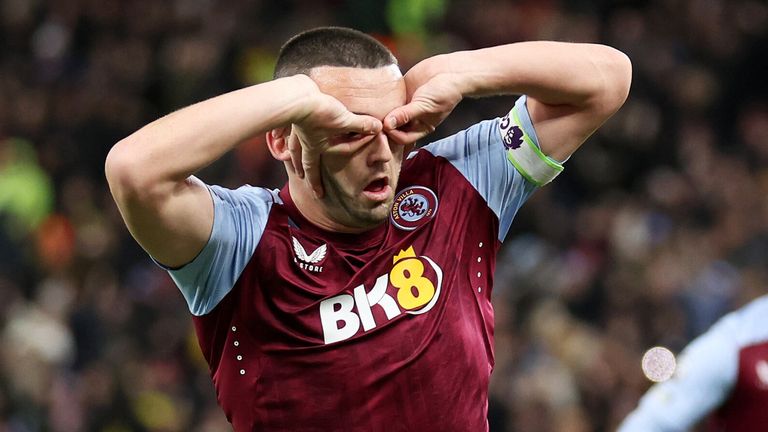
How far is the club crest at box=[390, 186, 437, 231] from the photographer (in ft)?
12.6

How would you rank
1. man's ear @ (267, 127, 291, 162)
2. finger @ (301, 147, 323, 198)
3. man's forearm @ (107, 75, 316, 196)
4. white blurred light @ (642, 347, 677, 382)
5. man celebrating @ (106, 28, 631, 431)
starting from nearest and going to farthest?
man's forearm @ (107, 75, 316, 196)
man celebrating @ (106, 28, 631, 431)
finger @ (301, 147, 323, 198)
man's ear @ (267, 127, 291, 162)
white blurred light @ (642, 347, 677, 382)

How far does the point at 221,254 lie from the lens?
357 cm

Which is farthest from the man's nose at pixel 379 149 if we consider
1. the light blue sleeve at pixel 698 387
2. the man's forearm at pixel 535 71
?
the light blue sleeve at pixel 698 387

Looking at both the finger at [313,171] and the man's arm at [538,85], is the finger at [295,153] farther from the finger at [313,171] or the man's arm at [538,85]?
the man's arm at [538,85]

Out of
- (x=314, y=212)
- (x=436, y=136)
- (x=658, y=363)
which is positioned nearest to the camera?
(x=314, y=212)

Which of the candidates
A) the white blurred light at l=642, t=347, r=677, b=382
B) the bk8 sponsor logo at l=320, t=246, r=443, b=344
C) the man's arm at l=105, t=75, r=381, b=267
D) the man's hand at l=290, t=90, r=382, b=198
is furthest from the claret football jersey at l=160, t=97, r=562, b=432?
the white blurred light at l=642, t=347, r=677, b=382

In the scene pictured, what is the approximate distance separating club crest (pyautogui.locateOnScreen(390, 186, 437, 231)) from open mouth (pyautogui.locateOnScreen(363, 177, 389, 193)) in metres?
0.20

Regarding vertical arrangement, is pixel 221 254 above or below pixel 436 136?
above

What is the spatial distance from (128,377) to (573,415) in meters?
3.36

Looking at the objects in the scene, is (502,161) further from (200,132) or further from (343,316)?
(200,132)

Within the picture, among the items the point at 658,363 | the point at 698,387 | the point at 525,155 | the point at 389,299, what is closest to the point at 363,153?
the point at 389,299

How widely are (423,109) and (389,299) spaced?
0.53 meters

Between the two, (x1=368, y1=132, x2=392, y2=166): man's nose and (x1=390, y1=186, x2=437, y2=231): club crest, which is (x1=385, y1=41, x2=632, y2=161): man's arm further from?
(x1=390, y1=186, x2=437, y2=231): club crest

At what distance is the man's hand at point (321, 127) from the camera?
3.43 meters
